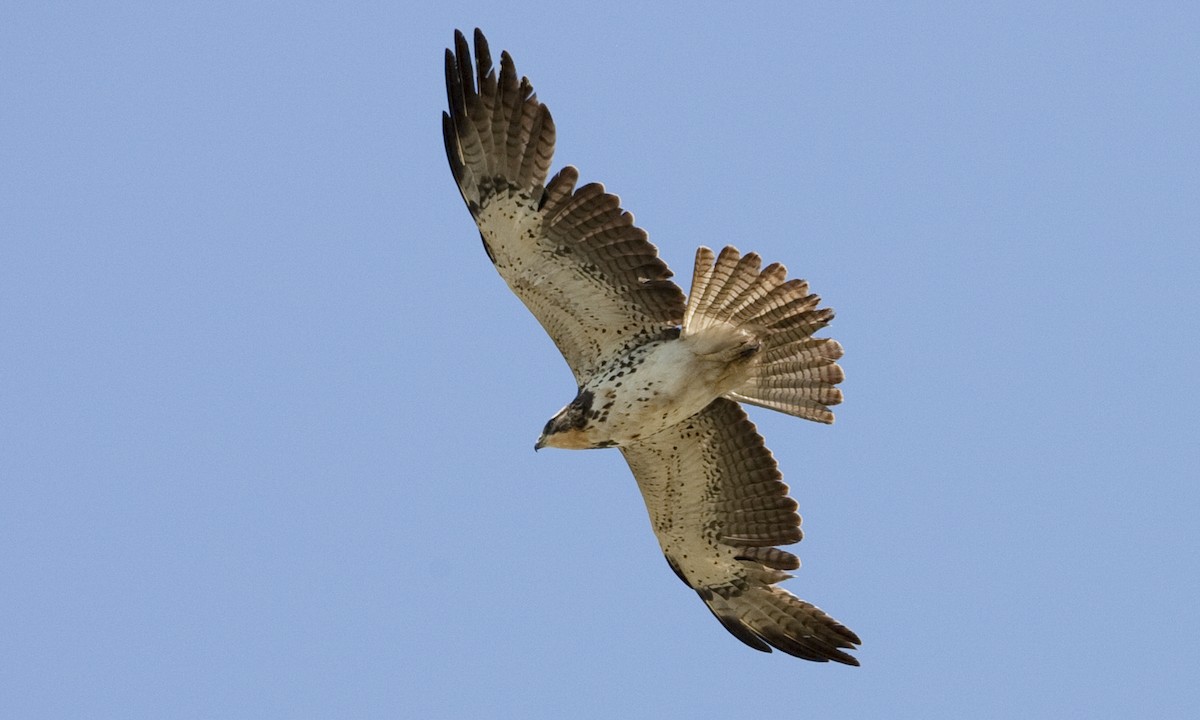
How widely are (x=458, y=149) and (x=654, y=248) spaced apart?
1407mm

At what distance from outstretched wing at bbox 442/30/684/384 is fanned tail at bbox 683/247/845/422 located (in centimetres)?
25

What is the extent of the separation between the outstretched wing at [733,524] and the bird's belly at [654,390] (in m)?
0.49

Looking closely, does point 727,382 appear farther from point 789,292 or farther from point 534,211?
point 534,211

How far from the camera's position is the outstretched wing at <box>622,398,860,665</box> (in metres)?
11.7

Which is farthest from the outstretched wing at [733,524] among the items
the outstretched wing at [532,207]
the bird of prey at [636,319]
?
the outstretched wing at [532,207]

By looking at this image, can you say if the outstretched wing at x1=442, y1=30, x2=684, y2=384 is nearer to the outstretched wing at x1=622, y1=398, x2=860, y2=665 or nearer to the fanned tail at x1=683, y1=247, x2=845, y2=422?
the fanned tail at x1=683, y1=247, x2=845, y2=422

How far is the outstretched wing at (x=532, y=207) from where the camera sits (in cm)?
1076

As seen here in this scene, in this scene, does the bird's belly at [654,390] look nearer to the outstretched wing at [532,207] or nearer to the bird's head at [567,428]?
the bird's head at [567,428]

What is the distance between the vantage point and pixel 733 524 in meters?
11.9

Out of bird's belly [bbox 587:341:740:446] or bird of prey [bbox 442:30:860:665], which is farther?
bird's belly [bbox 587:341:740:446]

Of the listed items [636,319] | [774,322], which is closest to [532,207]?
[636,319]

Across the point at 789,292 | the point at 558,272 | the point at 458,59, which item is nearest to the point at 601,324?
the point at 558,272

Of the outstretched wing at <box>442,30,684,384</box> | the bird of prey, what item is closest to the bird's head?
the bird of prey

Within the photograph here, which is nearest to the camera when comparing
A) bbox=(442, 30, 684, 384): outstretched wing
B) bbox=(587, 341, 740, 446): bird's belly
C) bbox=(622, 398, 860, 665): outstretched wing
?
bbox=(442, 30, 684, 384): outstretched wing
